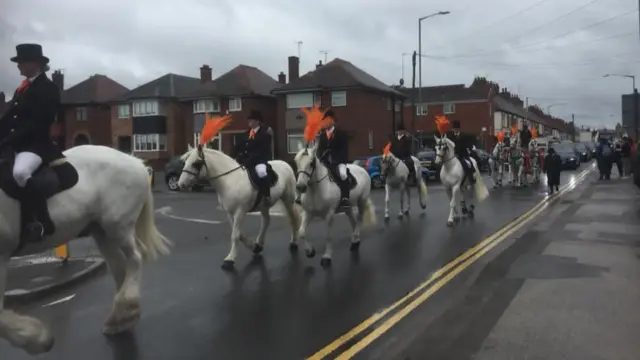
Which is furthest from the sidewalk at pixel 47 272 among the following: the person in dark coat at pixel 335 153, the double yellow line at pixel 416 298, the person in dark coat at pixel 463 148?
the person in dark coat at pixel 463 148

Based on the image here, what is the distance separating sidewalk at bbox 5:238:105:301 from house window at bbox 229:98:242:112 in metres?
41.5

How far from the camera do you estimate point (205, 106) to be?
5353 centimetres

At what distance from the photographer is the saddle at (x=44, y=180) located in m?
5.18

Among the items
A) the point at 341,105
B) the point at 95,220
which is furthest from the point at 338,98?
the point at 95,220

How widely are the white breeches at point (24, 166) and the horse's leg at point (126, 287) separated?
113 cm

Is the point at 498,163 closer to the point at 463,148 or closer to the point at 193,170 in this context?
the point at 463,148

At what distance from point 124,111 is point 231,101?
11994 millimetres

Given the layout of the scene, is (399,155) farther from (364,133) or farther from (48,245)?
(364,133)

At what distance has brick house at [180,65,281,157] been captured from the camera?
5231 cm

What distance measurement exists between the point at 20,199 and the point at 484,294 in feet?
17.8

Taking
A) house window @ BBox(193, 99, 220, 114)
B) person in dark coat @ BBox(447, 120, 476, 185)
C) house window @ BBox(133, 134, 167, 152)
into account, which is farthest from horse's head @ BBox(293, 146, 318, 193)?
house window @ BBox(133, 134, 167, 152)

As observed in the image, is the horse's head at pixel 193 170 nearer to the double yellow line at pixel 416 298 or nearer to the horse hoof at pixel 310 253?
the horse hoof at pixel 310 253

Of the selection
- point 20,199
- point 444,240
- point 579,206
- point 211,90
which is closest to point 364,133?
point 211,90

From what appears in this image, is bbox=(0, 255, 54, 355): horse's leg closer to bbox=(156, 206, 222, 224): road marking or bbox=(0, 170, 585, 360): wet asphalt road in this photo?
bbox=(0, 170, 585, 360): wet asphalt road
